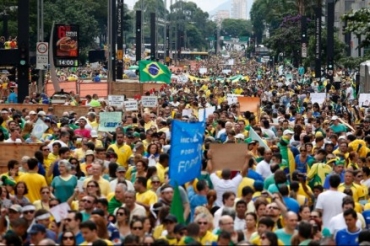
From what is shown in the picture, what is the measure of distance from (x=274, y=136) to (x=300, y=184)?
7.92 metres

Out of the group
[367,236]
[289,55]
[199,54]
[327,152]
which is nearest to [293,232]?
[367,236]

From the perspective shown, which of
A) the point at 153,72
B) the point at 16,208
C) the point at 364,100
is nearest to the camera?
the point at 16,208

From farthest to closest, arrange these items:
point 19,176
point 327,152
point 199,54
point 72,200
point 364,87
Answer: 1. point 199,54
2. point 364,87
3. point 327,152
4. point 19,176
5. point 72,200

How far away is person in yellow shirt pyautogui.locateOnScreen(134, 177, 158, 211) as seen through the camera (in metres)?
16.2

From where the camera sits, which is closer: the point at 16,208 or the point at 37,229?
the point at 37,229

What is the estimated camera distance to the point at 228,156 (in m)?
18.6

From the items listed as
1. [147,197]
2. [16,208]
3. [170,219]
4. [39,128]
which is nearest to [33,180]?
[147,197]

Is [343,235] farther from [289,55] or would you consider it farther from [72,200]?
[289,55]

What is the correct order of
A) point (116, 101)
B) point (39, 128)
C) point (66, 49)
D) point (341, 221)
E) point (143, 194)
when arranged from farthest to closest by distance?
1. point (66, 49)
2. point (116, 101)
3. point (39, 128)
4. point (143, 194)
5. point (341, 221)

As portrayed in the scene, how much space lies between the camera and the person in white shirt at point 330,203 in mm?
16234

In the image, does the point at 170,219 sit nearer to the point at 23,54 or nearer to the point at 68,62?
the point at 23,54

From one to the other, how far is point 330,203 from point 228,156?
2596 mm

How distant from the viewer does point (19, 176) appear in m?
18.0

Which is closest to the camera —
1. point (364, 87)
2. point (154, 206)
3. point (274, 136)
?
point (154, 206)
